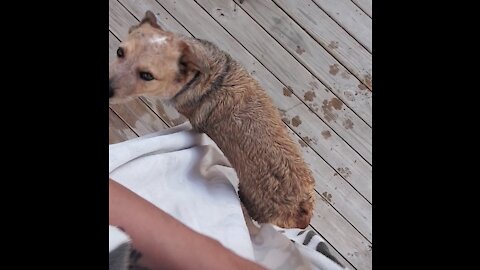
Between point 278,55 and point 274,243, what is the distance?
68 centimetres

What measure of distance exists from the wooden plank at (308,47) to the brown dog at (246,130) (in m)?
0.38

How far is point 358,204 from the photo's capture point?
1564 mm

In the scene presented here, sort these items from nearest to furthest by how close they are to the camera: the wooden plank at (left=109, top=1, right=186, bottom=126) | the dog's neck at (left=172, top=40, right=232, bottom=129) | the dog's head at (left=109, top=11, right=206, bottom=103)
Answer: the dog's head at (left=109, top=11, right=206, bottom=103) → the dog's neck at (left=172, top=40, right=232, bottom=129) → the wooden plank at (left=109, top=1, right=186, bottom=126)

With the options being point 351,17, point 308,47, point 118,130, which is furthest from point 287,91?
point 118,130

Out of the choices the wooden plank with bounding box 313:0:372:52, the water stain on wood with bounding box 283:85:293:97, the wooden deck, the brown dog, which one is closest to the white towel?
the brown dog

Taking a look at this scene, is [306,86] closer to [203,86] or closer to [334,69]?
[334,69]

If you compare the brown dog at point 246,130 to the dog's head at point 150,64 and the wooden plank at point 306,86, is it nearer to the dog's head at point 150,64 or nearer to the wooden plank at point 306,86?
the dog's head at point 150,64

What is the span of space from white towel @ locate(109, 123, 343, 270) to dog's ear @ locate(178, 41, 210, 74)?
190 millimetres

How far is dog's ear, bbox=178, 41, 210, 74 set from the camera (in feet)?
3.64

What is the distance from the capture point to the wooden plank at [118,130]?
146 cm

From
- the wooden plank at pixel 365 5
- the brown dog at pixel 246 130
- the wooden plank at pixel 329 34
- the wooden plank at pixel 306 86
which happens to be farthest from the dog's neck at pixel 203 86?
the wooden plank at pixel 365 5

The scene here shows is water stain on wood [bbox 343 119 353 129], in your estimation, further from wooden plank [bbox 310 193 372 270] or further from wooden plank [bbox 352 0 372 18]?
wooden plank [bbox 352 0 372 18]
